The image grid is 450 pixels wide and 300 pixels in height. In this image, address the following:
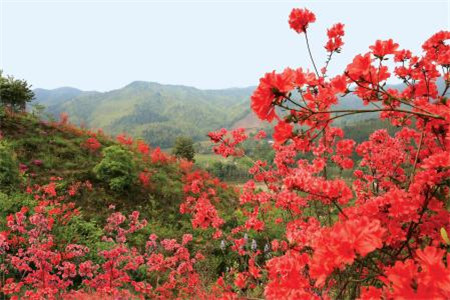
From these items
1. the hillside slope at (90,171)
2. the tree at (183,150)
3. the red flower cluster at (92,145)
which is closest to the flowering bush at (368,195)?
the hillside slope at (90,171)

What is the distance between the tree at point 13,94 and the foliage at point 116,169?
835cm

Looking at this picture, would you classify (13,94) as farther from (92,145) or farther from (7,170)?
(7,170)

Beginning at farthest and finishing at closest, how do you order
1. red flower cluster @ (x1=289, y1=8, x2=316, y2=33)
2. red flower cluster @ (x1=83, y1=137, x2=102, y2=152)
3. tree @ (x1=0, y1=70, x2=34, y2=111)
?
tree @ (x1=0, y1=70, x2=34, y2=111), red flower cluster @ (x1=83, y1=137, x2=102, y2=152), red flower cluster @ (x1=289, y1=8, x2=316, y2=33)

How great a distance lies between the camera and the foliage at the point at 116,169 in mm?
10562

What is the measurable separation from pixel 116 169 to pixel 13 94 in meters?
9.62

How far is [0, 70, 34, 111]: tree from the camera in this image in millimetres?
16125

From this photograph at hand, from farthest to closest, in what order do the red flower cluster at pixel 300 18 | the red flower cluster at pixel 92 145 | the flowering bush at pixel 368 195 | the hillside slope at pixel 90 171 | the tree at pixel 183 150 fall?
1. the tree at pixel 183 150
2. the red flower cluster at pixel 92 145
3. the hillside slope at pixel 90 171
4. the red flower cluster at pixel 300 18
5. the flowering bush at pixel 368 195

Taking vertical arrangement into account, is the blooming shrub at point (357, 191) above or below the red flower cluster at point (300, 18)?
below

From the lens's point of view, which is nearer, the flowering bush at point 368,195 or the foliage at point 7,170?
the flowering bush at point 368,195

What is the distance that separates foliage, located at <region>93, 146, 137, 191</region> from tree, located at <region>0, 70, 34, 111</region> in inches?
329

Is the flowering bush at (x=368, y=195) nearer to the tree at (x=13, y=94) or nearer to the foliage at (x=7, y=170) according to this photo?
the foliage at (x=7, y=170)

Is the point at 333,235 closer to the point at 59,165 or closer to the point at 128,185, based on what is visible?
the point at 128,185

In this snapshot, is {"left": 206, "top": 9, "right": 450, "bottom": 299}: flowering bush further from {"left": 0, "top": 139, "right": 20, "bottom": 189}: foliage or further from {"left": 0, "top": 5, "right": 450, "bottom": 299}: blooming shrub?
{"left": 0, "top": 139, "right": 20, "bottom": 189}: foliage

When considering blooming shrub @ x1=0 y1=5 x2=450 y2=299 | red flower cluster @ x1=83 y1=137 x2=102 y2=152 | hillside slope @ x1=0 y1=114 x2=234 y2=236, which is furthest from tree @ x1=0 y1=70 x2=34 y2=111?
blooming shrub @ x1=0 y1=5 x2=450 y2=299
